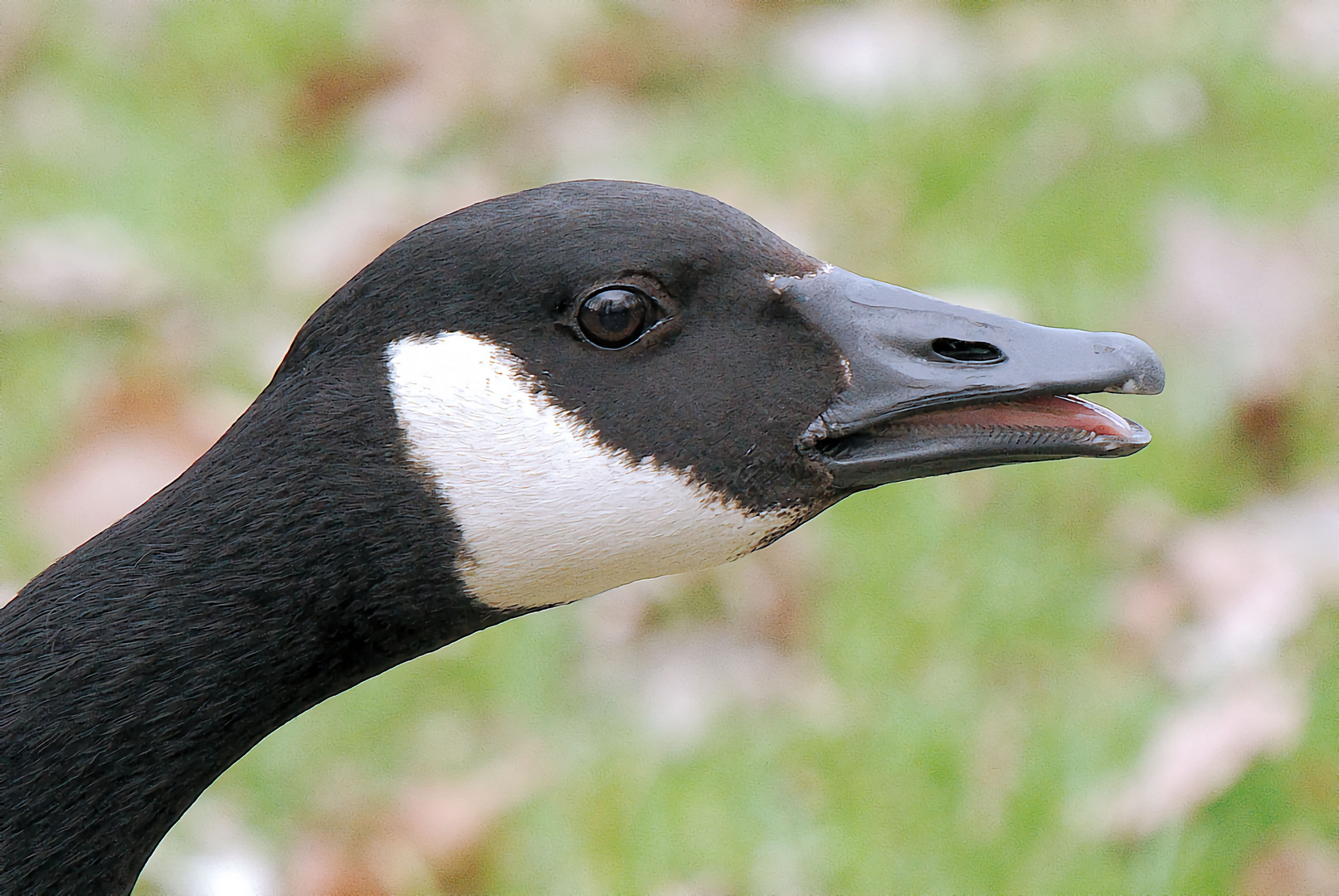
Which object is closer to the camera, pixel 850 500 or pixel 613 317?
pixel 613 317

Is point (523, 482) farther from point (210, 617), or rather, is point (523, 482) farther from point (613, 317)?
point (210, 617)

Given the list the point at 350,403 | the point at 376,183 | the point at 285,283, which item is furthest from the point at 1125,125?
the point at 350,403

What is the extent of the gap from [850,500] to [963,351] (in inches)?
64.0

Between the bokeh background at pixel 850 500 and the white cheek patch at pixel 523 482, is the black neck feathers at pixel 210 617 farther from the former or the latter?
the bokeh background at pixel 850 500

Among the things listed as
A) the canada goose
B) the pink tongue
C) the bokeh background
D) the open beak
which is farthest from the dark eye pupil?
the bokeh background

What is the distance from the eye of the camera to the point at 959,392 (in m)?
1.56

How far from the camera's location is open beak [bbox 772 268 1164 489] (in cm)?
156

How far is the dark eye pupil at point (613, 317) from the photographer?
1555mm

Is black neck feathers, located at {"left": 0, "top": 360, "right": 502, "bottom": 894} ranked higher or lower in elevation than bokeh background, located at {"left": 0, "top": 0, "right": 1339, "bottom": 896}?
lower

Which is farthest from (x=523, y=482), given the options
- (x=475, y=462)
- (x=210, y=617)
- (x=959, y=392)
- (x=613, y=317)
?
(x=959, y=392)

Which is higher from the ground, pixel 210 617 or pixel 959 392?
pixel 959 392

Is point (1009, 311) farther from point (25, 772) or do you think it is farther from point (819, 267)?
point (25, 772)

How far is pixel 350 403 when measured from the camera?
1544mm

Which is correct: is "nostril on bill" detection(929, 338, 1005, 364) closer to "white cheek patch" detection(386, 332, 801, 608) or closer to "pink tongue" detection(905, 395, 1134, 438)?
"pink tongue" detection(905, 395, 1134, 438)
